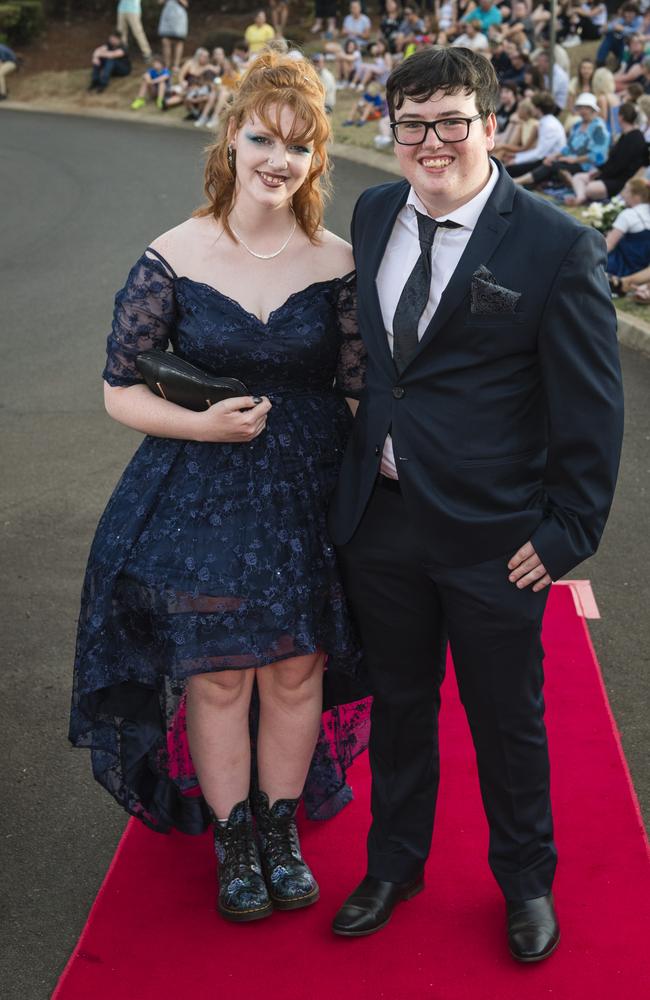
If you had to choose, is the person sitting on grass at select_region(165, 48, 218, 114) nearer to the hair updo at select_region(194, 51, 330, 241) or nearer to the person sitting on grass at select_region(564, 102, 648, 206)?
the person sitting on grass at select_region(564, 102, 648, 206)

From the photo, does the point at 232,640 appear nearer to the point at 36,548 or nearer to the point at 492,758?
the point at 492,758

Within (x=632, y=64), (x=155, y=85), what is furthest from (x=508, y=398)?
(x=155, y=85)

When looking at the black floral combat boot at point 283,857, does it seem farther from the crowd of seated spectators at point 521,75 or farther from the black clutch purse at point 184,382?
the crowd of seated spectators at point 521,75

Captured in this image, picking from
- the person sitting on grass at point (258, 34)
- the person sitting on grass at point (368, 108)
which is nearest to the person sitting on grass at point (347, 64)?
the person sitting on grass at point (258, 34)

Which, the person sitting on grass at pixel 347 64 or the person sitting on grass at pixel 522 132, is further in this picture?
the person sitting on grass at pixel 347 64

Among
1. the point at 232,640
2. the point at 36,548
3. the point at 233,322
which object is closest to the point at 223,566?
the point at 232,640

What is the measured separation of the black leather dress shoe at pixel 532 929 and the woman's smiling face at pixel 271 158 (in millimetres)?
1936

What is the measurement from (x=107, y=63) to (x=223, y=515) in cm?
2407

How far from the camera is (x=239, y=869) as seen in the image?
11.1ft

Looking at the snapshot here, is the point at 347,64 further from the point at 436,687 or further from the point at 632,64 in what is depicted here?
the point at 436,687

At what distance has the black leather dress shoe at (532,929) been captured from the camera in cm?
315

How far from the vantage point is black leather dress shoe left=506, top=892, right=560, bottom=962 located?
3.15 meters

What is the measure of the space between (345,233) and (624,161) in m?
3.10

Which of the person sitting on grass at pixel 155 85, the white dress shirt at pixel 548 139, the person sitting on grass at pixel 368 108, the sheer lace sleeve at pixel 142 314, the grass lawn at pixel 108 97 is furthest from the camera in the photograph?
the person sitting on grass at pixel 155 85
